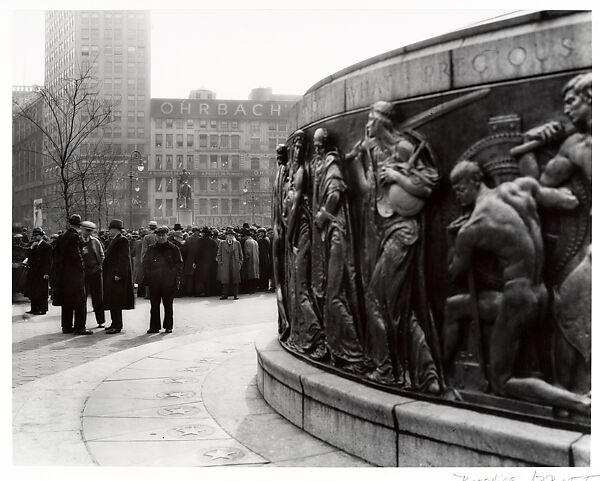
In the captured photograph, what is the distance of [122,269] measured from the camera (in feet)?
36.4

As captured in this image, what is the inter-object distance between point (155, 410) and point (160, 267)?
5661mm

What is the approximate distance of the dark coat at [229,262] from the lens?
16.8 meters

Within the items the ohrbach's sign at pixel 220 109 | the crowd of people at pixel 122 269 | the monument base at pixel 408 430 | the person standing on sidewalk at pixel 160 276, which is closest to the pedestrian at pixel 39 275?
the crowd of people at pixel 122 269

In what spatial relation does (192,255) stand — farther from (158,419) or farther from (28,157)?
(158,419)

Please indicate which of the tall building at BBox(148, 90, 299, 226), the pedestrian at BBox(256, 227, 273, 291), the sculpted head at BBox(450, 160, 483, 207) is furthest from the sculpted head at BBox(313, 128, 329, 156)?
the tall building at BBox(148, 90, 299, 226)

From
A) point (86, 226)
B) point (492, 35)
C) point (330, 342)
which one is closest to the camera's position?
point (492, 35)

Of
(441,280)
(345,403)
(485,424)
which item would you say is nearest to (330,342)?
(345,403)

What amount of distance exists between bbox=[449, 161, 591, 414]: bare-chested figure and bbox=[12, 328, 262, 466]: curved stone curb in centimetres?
288

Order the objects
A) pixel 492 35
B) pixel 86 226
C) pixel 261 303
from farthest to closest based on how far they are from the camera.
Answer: pixel 261 303 < pixel 86 226 < pixel 492 35

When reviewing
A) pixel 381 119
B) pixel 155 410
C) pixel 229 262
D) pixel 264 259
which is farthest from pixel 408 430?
pixel 264 259

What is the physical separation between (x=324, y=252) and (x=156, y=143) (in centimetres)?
8978
